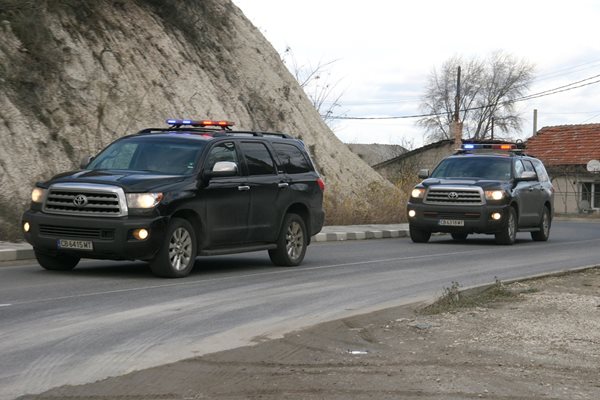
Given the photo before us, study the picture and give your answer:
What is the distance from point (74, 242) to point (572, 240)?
644 inches

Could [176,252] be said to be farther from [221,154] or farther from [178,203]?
[221,154]

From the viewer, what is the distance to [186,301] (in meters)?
11.2

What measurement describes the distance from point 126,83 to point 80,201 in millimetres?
14333

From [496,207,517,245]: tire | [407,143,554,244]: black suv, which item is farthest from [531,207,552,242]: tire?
[496,207,517,245]: tire

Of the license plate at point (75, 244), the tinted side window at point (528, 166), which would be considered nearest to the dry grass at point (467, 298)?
the license plate at point (75, 244)

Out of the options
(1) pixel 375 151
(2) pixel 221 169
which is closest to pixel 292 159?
(2) pixel 221 169

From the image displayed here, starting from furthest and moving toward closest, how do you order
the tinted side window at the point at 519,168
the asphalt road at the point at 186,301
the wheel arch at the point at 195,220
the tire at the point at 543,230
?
the tire at the point at 543,230, the tinted side window at the point at 519,168, the wheel arch at the point at 195,220, the asphalt road at the point at 186,301

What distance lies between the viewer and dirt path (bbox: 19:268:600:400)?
666cm

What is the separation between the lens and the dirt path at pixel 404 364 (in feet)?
21.9

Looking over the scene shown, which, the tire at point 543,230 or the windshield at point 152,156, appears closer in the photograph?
the windshield at point 152,156

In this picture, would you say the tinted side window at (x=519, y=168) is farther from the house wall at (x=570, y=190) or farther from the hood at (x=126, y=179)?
the house wall at (x=570, y=190)

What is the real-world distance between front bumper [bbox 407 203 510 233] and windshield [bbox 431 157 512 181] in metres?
1.15

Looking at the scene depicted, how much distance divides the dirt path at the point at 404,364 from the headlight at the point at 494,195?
12.5m

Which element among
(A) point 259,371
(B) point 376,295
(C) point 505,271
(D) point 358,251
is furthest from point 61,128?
(A) point 259,371
